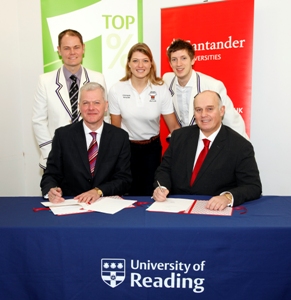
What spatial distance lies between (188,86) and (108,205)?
1612mm

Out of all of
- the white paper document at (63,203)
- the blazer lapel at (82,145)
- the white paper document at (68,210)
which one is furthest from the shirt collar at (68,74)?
the white paper document at (68,210)

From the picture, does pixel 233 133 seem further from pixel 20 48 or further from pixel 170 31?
pixel 20 48

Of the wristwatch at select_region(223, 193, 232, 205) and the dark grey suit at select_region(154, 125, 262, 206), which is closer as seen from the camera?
the wristwatch at select_region(223, 193, 232, 205)

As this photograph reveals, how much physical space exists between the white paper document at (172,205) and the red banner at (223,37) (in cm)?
188

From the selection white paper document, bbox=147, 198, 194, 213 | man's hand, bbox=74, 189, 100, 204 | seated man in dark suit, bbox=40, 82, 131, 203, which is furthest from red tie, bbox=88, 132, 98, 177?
white paper document, bbox=147, 198, 194, 213

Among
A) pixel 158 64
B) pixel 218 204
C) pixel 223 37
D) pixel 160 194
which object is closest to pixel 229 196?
pixel 218 204

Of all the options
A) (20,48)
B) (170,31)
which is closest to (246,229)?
(170,31)

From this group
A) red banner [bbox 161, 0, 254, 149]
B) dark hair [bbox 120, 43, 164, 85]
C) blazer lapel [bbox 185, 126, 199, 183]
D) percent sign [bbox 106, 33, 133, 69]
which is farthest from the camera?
percent sign [bbox 106, 33, 133, 69]

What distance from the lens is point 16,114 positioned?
4.59m

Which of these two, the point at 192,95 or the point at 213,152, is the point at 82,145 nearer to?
the point at 213,152

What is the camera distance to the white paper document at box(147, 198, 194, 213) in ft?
6.54

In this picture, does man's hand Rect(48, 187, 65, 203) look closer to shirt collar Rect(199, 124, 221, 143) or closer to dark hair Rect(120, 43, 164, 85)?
shirt collar Rect(199, 124, 221, 143)

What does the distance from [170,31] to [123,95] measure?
112 centimetres

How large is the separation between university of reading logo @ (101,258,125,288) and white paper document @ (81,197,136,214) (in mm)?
311
